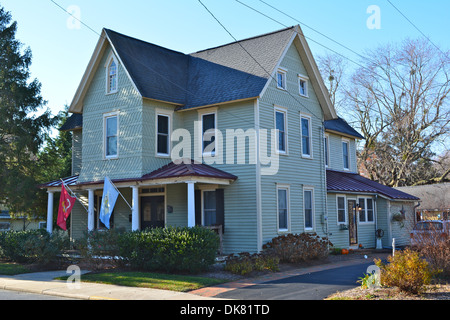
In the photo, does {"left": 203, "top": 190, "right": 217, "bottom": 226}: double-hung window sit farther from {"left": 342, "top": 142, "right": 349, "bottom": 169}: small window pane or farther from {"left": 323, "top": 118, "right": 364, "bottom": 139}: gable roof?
{"left": 342, "top": 142, "right": 349, "bottom": 169}: small window pane

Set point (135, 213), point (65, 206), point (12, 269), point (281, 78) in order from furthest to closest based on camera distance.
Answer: point (281, 78)
point (65, 206)
point (135, 213)
point (12, 269)

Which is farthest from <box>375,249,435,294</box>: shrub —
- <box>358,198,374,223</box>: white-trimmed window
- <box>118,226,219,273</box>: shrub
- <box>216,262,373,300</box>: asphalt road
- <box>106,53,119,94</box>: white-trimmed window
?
<box>106,53,119,94</box>: white-trimmed window

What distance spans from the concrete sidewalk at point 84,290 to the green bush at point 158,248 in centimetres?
172

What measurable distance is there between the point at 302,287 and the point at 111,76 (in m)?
13.1

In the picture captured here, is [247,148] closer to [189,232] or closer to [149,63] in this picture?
[189,232]

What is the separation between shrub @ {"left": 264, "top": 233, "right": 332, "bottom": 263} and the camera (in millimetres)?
16969

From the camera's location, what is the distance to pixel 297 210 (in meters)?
19.9

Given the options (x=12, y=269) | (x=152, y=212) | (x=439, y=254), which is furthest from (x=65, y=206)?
(x=439, y=254)

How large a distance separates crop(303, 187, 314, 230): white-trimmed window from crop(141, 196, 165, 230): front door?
638 cm

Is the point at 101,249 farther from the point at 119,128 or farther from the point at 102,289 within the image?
the point at 119,128

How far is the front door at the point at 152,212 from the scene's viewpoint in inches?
784

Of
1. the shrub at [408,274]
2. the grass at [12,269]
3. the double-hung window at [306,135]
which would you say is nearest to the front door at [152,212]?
the grass at [12,269]

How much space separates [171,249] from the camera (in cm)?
1432
